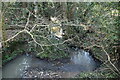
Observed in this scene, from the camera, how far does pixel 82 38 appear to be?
4.42 metres

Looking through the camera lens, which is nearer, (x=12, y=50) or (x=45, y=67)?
(x=45, y=67)

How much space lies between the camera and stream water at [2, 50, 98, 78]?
3.57 m

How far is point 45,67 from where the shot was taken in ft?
12.6

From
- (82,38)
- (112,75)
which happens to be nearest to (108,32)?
(112,75)

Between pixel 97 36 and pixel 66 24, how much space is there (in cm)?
85

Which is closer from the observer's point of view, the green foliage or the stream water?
the stream water

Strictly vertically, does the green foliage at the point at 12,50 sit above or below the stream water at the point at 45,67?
above

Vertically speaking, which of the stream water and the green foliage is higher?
the green foliage

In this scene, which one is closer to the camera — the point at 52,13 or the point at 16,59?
the point at 16,59

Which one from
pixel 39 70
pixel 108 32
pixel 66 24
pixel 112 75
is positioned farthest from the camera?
pixel 66 24

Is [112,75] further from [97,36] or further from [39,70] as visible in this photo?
[39,70]

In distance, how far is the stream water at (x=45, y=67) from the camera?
3572 millimetres

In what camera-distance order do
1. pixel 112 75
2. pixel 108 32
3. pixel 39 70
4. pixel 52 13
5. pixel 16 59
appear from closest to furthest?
pixel 112 75 → pixel 108 32 → pixel 39 70 → pixel 16 59 → pixel 52 13

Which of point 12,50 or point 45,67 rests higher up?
point 12,50
